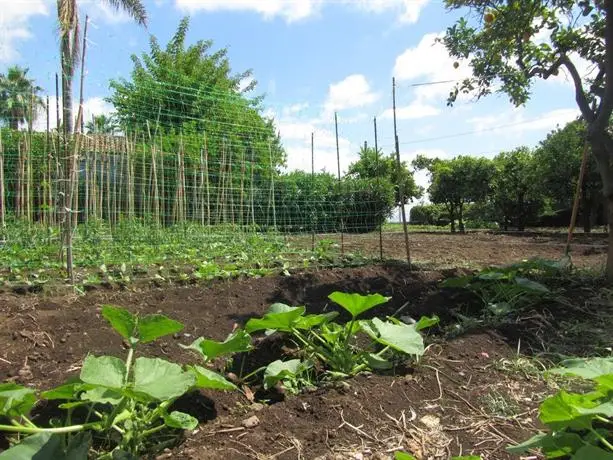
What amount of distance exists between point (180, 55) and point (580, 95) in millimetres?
19428

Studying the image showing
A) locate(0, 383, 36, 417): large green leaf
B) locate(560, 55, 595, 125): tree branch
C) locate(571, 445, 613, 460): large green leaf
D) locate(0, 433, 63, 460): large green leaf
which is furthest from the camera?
locate(560, 55, 595, 125): tree branch

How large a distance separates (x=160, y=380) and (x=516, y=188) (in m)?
18.7

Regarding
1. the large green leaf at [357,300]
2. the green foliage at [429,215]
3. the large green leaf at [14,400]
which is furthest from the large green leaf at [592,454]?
the green foliage at [429,215]

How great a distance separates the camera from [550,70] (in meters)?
5.94

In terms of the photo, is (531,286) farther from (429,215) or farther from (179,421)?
(429,215)

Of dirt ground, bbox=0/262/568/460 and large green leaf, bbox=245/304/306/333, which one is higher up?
large green leaf, bbox=245/304/306/333

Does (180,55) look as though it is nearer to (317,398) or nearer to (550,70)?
(550,70)

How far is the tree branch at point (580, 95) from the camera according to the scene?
540 centimetres

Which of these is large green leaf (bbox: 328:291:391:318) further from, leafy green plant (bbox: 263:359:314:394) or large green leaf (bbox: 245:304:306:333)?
leafy green plant (bbox: 263:359:314:394)

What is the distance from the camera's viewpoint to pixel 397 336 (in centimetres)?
240

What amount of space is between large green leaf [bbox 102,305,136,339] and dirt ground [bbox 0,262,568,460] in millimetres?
467

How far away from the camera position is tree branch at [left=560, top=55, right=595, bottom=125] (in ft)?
17.7

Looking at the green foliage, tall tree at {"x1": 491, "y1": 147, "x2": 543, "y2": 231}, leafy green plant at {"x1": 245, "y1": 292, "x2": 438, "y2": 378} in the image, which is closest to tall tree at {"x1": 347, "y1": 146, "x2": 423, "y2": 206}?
the green foliage

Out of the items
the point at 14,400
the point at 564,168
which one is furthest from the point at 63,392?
the point at 564,168
